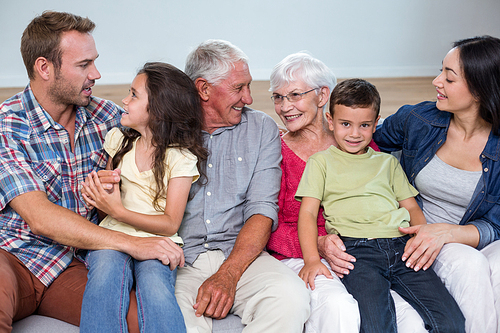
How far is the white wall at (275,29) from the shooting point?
6398 millimetres

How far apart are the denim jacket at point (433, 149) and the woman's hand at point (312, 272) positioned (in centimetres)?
61

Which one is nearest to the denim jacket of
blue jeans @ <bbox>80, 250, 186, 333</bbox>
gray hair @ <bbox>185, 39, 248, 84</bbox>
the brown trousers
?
gray hair @ <bbox>185, 39, 248, 84</bbox>

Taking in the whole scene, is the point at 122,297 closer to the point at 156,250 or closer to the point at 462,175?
the point at 156,250

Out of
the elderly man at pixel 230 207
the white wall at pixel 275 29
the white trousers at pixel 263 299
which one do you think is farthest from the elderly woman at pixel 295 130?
the white wall at pixel 275 29

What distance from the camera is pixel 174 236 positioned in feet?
5.86

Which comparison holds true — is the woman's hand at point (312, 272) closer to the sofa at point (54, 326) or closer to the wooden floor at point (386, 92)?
the sofa at point (54, 326)

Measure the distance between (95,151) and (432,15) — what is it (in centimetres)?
638

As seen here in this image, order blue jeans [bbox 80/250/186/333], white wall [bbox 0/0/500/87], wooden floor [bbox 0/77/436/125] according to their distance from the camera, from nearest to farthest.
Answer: blue jeans [bbox 80/250/186/333], wooden floor [bbox 0/77/436/125], white wall [bbox 0/0/500/87]

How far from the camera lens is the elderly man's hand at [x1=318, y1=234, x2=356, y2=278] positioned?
5.76 ft

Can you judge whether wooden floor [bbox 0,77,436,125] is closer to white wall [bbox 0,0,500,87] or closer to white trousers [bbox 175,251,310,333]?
white wall [bbox 0,0,500,87]

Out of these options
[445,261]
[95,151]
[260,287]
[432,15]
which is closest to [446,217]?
[445,261]

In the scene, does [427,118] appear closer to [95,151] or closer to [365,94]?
[365,94]

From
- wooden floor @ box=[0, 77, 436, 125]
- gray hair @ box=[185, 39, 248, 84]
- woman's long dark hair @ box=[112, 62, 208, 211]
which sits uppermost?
gray hair @ box=[185, 39, 248, 84]

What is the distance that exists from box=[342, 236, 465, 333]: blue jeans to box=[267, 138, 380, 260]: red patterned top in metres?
0.24
